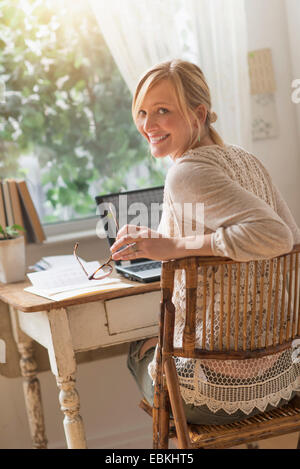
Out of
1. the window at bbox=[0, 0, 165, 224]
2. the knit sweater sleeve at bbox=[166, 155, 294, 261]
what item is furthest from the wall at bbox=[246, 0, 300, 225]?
the knit sweater sleeve at bbox=[166, 155, 294, 261]

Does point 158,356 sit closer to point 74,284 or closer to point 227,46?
point 74,284

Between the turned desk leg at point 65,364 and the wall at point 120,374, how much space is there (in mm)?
710

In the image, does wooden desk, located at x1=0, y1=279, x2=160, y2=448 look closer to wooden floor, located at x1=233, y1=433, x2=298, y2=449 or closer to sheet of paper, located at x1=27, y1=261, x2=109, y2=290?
sheet of paper, located at x1=27, y1=261, x2=109, y2=290

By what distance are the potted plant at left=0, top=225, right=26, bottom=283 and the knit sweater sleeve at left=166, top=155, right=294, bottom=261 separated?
2.89 feet

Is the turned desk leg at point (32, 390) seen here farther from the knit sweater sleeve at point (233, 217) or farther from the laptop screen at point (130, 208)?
the knit sweater sleeve at point (233, 217)

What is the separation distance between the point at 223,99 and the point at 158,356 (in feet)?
4.47

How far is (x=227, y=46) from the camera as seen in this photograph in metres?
2.37

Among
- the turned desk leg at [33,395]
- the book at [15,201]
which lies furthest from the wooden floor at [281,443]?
the book at [15,201]

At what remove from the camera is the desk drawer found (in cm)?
168

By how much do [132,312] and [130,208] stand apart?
0.45 meters

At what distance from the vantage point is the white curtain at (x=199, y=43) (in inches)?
88.6

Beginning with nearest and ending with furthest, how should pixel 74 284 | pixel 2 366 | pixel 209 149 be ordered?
1. pixel 209 149
2. pixel 74 284
3. pixel 2 366

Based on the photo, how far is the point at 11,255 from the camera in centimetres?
193

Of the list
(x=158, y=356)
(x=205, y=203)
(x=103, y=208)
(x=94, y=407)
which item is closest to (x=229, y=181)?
(x=205, y=203)
